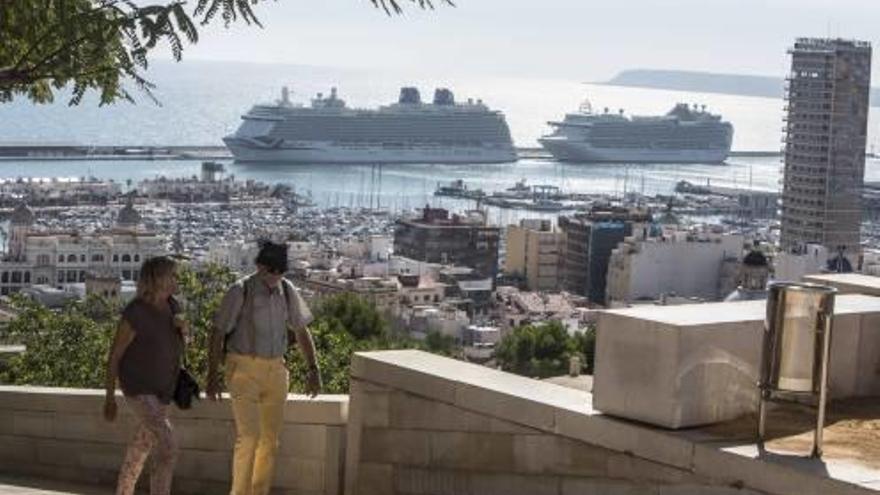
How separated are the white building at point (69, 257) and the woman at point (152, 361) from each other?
1938 inches

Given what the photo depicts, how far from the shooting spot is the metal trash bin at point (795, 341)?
4.54 meters

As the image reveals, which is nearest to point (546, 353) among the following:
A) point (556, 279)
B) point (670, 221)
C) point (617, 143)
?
point (556, 279)

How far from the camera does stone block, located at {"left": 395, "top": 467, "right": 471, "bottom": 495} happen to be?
202 inches

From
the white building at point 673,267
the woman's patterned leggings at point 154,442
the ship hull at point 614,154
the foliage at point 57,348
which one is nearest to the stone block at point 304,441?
the woman's patterned leggings at point 154,442

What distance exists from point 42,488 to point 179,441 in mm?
512

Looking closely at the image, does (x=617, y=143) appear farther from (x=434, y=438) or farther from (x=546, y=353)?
(x=434, y=438)

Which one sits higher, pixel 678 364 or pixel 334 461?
pixel 678 364

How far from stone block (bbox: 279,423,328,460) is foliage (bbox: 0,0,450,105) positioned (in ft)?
3.71

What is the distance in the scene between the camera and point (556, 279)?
7250 cm

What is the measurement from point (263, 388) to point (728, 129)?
127630mm

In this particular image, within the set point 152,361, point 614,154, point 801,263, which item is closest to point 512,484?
point 152,361

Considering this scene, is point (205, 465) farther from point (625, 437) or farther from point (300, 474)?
point (625, 437)

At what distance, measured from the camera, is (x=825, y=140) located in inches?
3334

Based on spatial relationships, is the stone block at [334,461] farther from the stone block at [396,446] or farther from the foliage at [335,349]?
the foliage at [335,349]
